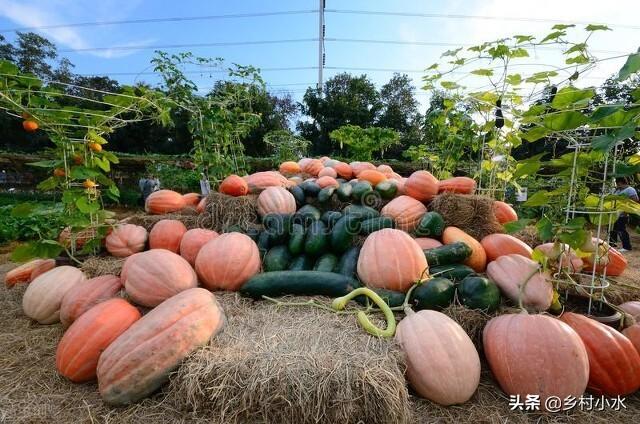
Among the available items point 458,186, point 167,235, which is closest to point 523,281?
point 458,186

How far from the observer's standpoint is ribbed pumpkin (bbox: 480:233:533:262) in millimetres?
2609

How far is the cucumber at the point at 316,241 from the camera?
272 centimetres

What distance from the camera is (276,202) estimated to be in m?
3.30

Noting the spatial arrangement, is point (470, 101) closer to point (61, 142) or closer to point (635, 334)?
point (635, 334)

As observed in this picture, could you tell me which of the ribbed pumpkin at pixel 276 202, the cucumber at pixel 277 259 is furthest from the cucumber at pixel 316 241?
the ribbed pumpkin at pixel 276 202

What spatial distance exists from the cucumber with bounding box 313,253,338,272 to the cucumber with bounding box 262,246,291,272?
10.3 inches

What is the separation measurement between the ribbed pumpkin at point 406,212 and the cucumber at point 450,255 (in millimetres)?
653

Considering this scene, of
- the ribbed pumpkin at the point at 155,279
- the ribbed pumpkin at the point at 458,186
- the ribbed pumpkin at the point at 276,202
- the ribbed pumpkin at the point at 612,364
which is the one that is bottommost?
the ribbed pumpkin at the point at 612,364

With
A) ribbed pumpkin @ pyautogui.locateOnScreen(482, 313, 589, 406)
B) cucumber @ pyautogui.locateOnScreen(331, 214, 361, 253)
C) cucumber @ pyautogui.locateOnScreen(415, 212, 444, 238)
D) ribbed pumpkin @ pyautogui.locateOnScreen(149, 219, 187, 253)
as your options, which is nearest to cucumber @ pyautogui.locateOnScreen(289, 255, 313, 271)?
cucumber @ pyautogui.locateOnScreen(331, 214, 361, 253)

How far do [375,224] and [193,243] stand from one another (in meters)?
1.60

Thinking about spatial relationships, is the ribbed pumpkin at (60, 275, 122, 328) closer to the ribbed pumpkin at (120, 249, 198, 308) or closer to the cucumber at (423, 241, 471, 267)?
the ribbed pumpkin at (120, 249, 198, 308)

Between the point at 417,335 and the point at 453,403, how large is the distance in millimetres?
365

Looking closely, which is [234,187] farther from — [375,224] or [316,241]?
[375,224]

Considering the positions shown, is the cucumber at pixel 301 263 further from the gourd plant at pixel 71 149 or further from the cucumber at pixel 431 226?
the gourd plant at pixel 71 149
